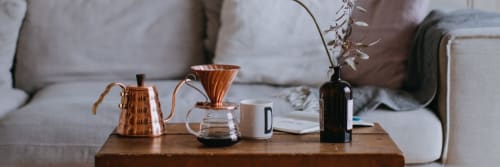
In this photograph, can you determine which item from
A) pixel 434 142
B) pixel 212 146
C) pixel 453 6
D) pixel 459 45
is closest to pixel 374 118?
pixel 434 142

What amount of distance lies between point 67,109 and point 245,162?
2.78ft

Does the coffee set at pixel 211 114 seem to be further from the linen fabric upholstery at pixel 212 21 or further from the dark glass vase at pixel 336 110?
the linen fabric upholstery at pixel 212 21

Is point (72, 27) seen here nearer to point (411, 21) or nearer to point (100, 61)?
point (100, 61)

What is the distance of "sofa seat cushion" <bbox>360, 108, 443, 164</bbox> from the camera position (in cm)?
207

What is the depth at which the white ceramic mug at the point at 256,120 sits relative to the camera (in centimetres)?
Answer: 159

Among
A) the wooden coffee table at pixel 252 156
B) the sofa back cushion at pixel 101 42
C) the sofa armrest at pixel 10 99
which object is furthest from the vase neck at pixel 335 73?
the sofa back cushion at pixel 101 42

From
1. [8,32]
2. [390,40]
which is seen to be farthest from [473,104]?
[8,32]

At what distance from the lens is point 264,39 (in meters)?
2.54

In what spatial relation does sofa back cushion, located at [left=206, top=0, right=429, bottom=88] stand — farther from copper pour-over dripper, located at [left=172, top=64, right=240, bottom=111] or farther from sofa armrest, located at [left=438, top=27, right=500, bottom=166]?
copper pour-over dripper, located at [left=172, top=64, right=240, bottom=111]

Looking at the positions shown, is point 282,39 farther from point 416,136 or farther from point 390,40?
point 416,136

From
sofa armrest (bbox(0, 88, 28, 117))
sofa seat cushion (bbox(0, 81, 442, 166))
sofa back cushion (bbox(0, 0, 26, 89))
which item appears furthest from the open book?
sofa back cushion (bbox(0, 0, 26, 89))

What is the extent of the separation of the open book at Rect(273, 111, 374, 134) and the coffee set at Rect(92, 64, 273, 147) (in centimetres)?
9

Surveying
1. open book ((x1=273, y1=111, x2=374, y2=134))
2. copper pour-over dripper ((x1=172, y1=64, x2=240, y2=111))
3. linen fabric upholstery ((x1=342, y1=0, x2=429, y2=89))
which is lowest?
open book ((x1=273, y1=111, x2=374, y2=134))

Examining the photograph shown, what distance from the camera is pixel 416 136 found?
207 centimetres
